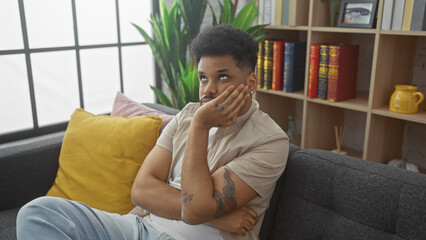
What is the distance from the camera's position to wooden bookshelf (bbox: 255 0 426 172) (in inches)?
82.0

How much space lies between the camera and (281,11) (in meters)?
2.48

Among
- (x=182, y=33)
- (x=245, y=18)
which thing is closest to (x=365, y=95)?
(x=245, y=18)

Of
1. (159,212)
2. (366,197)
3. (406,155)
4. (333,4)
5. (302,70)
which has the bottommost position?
(406,155)

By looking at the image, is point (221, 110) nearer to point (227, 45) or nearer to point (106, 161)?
point (227, 45)

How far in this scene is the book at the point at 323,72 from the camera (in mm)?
2297

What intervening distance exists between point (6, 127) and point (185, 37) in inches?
52.8

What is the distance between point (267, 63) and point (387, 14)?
0.85 m

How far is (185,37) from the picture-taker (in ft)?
8.27

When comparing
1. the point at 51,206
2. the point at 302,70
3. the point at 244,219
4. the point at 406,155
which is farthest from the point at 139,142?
the point at 406,155

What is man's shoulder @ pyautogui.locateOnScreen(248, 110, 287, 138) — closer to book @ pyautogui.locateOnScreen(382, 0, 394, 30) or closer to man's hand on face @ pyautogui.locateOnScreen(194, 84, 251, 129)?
man's hand on face @ pyautogui.locateOnScreen(194, 84, 251, 129)

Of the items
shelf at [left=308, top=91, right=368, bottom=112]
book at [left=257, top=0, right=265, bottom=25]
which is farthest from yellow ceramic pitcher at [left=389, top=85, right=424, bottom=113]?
book at [left=257, top=0, right=265, bottom=25]

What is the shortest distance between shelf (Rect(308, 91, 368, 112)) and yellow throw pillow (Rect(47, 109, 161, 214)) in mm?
1112

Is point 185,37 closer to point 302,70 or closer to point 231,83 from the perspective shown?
point 302,70

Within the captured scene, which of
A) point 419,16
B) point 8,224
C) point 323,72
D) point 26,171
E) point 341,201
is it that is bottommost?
point 8,224
